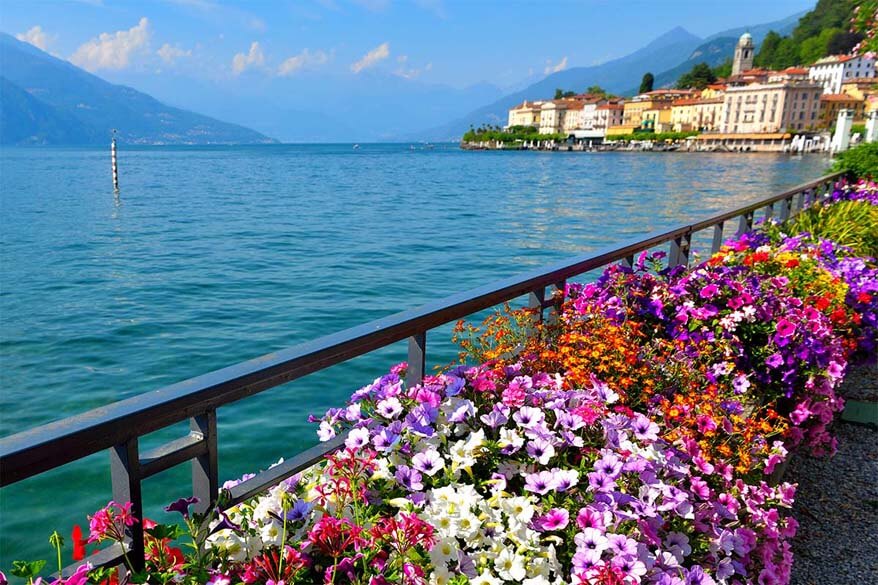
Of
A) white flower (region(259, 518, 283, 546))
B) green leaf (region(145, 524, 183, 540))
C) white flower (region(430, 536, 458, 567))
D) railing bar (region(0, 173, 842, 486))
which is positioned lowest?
white flower (region(430, 536, 458, 567))

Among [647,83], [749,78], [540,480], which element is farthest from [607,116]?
[540,480]

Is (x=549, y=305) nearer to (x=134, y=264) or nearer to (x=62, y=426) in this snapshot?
(x=62, y=426)

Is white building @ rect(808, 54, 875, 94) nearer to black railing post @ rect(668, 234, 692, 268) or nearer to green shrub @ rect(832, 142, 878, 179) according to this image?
green shrub @ rect(832, 142, 878, 179)

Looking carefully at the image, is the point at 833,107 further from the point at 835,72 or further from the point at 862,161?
the point at 862,161

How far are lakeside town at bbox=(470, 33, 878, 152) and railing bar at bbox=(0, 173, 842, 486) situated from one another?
353ft

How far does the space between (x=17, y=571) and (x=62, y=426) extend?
26 cm

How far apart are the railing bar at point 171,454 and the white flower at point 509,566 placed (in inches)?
29.9

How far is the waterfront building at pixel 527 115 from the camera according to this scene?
180 m

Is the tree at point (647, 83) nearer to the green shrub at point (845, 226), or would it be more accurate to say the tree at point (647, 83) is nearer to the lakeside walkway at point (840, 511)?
the green shrub at point (845, 226)

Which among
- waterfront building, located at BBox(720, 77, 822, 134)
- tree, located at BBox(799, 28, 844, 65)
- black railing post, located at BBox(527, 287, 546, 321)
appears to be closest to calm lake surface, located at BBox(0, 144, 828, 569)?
black railing post, located at BBox(527, 287, 546, 321)

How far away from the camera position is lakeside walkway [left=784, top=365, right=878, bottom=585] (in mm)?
3141

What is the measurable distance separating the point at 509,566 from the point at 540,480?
0.27 m

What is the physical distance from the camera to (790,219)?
25.8ft

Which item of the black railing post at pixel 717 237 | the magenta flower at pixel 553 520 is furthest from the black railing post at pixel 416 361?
the black railing post at pixel 717 237
